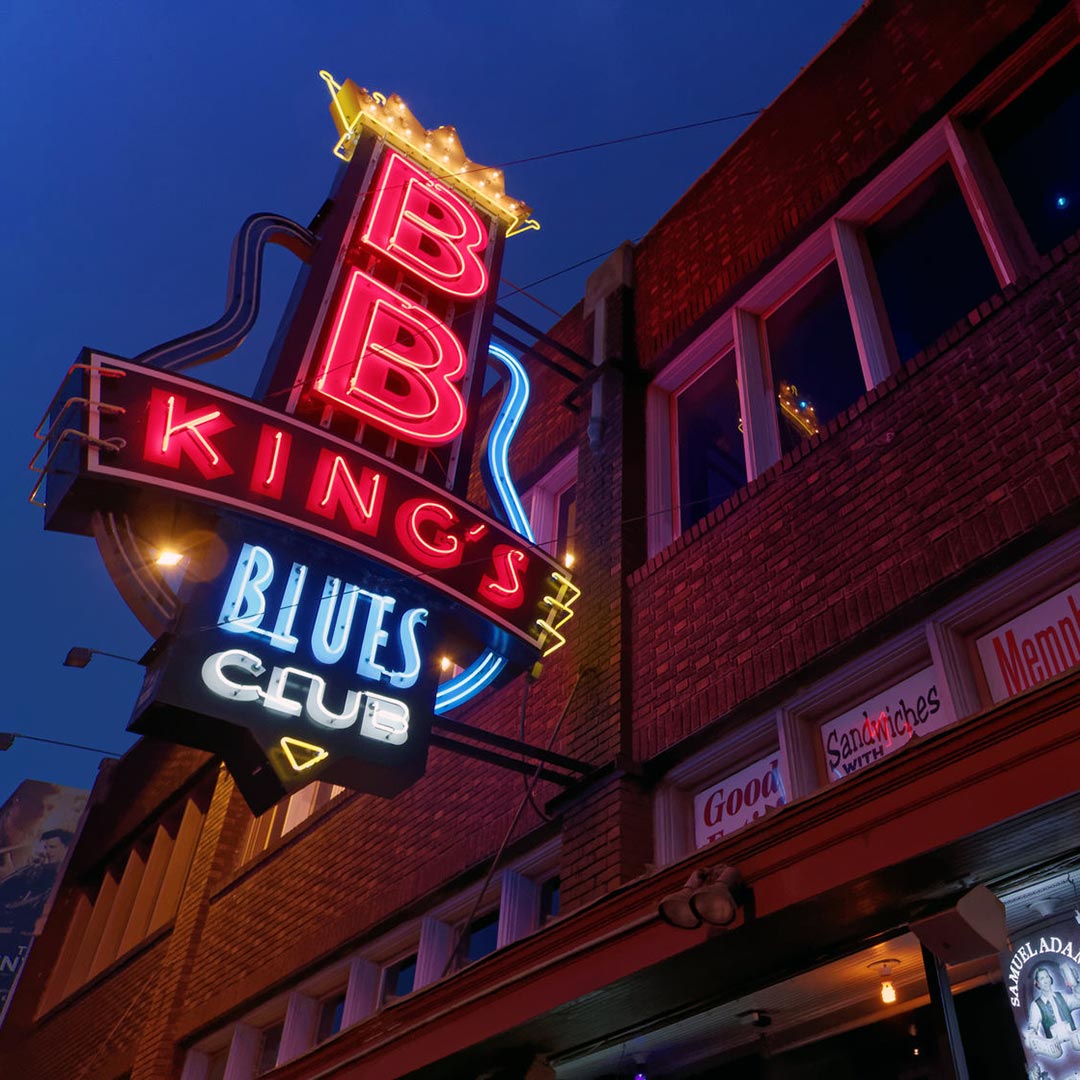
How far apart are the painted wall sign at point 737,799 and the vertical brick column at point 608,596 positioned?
0.36 m

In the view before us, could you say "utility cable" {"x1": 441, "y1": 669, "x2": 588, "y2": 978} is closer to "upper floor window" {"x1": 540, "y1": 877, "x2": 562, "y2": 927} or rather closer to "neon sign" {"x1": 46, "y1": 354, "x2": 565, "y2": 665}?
"upper floor window" {"x1": 540, "y1": 877, "x2": 562, "y2": 927}

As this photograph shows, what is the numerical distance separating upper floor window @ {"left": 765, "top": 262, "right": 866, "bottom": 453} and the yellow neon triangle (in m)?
3.92

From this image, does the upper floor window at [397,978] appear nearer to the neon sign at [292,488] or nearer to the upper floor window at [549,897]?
the upper floor window at [549,897]

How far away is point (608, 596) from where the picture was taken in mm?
8195

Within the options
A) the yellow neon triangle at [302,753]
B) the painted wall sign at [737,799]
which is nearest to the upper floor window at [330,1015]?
the yellow neon triangle at [302,753]

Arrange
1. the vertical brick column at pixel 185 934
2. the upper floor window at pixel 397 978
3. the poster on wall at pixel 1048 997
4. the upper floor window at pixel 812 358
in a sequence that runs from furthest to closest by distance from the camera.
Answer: the vertical brick column at pixel 185 934 < the upper floor window at pixel 397 978 < the upper floor window at pixel 812 358 < the poster on wall at pixel 1048 997

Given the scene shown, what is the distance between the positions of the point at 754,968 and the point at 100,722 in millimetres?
172494

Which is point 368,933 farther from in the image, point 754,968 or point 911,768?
point 911,768

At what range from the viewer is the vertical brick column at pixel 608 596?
6.69 meters

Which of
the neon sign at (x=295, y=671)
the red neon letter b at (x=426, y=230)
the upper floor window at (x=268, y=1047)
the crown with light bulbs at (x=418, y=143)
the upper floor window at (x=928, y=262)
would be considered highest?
the crown with light bulbs at (x=418, y=143)

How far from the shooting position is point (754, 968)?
4.32 m

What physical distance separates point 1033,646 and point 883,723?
0.88 m

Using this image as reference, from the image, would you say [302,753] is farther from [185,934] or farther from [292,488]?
[185,934]

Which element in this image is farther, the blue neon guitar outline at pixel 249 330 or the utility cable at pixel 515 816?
the blue neon guitar outline at pixel 249 330
